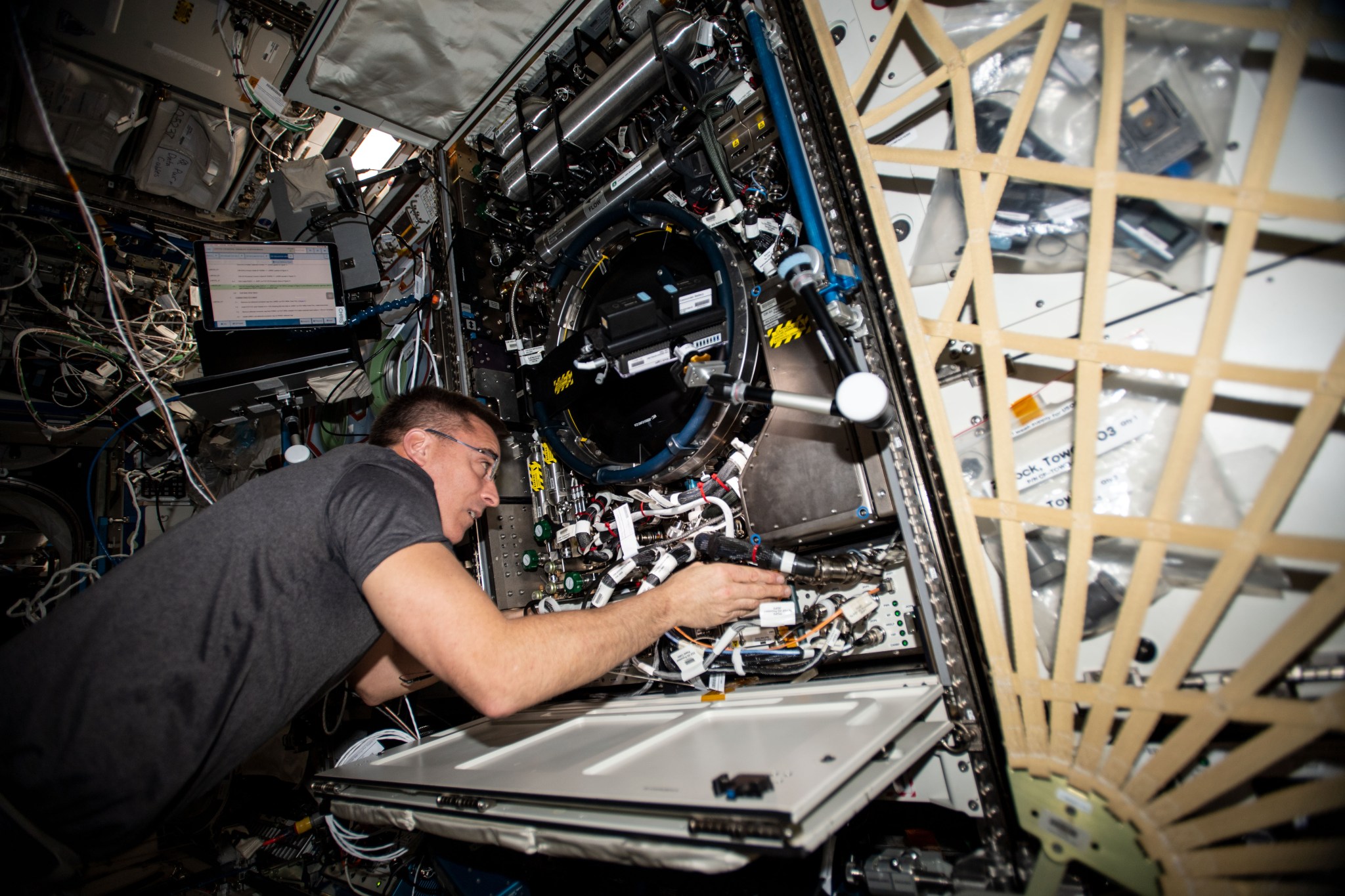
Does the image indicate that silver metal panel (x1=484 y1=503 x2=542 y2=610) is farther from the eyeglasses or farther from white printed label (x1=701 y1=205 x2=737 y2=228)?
white printed label (x1=701 y1=205 x2=737 y2=228)

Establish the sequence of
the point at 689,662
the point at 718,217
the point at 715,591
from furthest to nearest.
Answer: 1. the point at 718,217
2. the point at 689,662
3. the point at 715,591

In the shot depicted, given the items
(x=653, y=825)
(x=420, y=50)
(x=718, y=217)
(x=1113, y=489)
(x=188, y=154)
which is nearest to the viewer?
(x=653, y=825)

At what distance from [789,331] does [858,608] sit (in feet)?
3.26

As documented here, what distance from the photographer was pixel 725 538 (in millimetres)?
1959

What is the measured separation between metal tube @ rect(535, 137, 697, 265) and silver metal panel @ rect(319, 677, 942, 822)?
2119 millimetres

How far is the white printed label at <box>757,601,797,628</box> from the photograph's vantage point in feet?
5.84

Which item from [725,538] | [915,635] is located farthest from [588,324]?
[915,635]

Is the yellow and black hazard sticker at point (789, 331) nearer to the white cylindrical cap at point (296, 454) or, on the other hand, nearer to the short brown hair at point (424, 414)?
the short brown hair at point (424, 414)

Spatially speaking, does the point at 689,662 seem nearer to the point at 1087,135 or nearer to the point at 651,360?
the point at 651,360

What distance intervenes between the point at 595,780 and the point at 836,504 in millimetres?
1057

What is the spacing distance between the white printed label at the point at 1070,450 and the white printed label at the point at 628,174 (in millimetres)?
1964

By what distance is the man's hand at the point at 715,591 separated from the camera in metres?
1.76

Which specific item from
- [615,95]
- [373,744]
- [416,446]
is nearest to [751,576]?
[416,446]

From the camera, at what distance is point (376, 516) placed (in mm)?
1506
